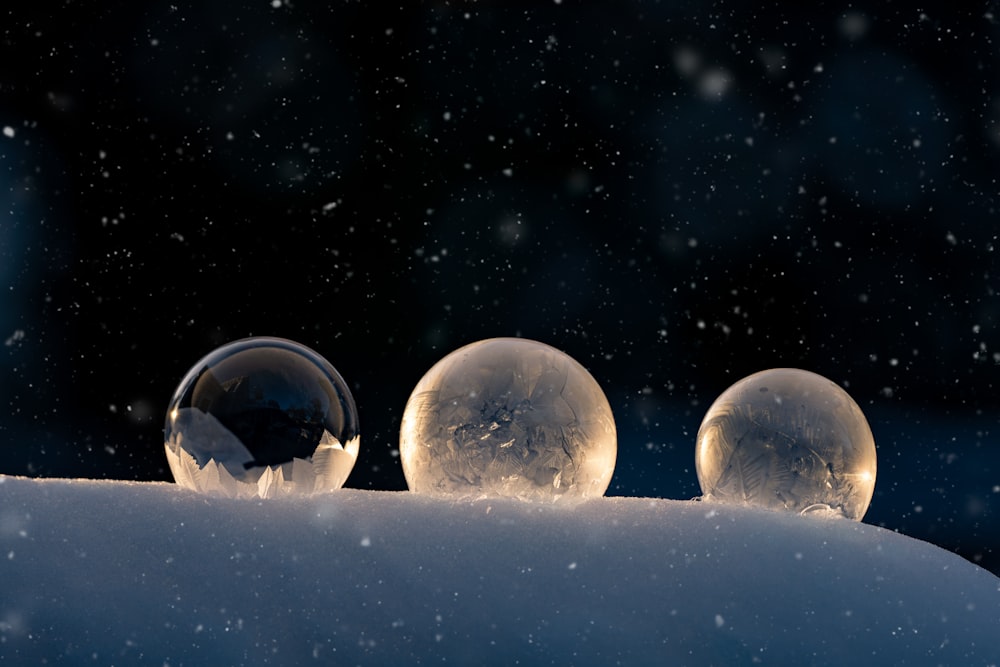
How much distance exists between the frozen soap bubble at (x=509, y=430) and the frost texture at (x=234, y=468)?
9.1 inches

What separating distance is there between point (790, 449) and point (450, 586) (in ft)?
3.61

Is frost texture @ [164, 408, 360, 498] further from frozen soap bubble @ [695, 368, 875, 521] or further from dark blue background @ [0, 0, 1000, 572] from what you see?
dark blue background @ [0, 0, 1000, 572]

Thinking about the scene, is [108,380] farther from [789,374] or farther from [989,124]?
[989,124]

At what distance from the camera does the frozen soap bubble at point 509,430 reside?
97.7 inches

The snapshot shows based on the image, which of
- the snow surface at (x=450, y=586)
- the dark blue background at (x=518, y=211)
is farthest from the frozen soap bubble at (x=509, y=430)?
the dark blue background at (x=518, y=211)

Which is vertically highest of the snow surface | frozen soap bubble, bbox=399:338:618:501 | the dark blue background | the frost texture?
the dark blue background

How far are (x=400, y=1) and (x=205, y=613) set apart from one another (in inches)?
150

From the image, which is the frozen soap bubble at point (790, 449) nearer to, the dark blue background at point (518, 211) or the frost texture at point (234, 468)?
the frost texture at point (234, 468)

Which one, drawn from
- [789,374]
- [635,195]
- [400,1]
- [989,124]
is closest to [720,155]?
[635,195]

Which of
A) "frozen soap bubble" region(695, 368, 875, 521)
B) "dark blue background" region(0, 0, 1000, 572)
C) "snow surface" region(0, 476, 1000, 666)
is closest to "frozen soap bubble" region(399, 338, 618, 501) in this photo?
"snow surface" region(0, 476, 1000, 666)

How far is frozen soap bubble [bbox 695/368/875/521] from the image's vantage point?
8.90ft

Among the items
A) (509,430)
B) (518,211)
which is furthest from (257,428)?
(518,211)

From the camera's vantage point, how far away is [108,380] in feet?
16.2

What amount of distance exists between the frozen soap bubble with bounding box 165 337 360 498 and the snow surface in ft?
0.45
